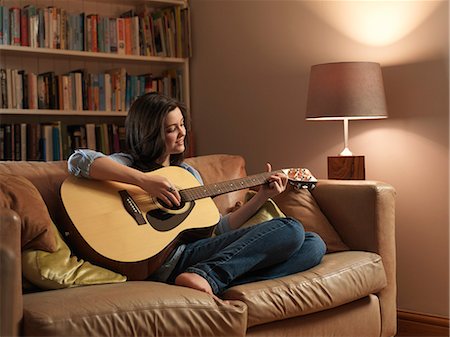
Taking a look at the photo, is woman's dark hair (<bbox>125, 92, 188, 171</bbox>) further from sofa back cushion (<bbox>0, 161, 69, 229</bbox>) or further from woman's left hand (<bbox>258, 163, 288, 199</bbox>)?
woman's left hand (<bbox>258, 163, 288, 199</bbox>)

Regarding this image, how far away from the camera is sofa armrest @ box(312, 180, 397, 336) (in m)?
2.74

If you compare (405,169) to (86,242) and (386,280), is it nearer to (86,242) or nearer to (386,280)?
(386,280)

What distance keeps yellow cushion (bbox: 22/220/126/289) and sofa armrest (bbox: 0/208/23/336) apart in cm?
30

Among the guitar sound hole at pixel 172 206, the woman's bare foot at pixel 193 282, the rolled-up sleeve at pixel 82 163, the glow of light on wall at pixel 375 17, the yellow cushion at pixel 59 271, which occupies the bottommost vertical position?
the woman's bare foot at pixel 193 282

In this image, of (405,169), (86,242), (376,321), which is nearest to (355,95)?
(405,169)

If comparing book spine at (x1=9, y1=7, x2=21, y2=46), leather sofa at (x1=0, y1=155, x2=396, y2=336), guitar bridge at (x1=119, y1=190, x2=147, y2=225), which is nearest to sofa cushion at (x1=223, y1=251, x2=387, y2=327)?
leather sofa at (x1=0, y1=155, x2=396, y2=336)

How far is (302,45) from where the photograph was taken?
370 cm

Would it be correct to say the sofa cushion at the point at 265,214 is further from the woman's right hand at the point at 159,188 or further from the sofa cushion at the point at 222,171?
the woman's right hand at the point at 159,188

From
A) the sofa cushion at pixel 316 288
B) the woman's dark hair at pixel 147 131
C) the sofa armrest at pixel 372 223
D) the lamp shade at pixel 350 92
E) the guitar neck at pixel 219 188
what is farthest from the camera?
the lamp shade at pixel 350 92

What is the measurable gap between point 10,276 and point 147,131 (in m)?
0.98

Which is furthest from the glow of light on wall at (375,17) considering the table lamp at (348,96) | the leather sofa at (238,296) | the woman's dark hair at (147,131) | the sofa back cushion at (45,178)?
the sofa back cushion at (45,178)

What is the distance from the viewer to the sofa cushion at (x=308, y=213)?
2.80 m

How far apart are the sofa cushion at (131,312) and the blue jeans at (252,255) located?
0.17 meters

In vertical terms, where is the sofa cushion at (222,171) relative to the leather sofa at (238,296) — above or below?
above
